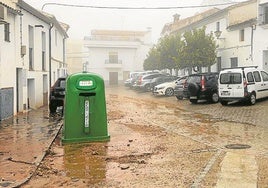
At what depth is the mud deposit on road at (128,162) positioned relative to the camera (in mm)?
6672

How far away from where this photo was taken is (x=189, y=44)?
2914cm

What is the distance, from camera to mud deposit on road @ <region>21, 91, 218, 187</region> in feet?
21.9

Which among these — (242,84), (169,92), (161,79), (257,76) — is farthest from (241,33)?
(242,84)

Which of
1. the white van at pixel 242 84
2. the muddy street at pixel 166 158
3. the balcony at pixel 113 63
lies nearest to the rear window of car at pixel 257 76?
the white van at pixel 242 84

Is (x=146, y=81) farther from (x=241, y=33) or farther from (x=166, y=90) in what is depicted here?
(x=241, y=33)

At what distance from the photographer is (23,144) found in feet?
32.8

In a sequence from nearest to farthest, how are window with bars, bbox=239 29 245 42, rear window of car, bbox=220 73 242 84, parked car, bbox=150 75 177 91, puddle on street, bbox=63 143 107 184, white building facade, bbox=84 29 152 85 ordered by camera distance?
puddle on street, bbox=63 143 107 184 → rear window of car, bbox=220 73 242 84 → window with bars, bbox=239 29 245 42 → parked car, bbox=150 75 177 91 → white building facade, bbox=84 29 152 85

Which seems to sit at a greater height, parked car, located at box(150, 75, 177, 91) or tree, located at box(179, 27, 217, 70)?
tree, located at box(179, 27, 217, 70)

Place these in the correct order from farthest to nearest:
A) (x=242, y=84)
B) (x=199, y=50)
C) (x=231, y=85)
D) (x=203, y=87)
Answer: (x=199, y=50) → (x=203, y=87) → (x=231, y=85) → (x=242, y=84)

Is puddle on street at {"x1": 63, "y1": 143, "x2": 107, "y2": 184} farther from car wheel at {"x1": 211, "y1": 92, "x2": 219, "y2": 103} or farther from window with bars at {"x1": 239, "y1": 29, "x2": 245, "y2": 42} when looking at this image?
window with bars at {"x1": 239, "y1": 29, "x2": 245, "y2": 42}

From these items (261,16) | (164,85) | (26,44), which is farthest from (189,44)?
(26,44)

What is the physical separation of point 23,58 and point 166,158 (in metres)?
11.9

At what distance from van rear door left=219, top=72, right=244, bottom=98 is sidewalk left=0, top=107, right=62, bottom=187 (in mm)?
8135

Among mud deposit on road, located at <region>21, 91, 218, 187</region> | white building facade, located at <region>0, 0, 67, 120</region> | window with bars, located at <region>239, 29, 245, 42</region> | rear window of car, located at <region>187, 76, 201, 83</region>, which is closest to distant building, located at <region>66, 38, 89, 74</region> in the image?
window with bars, located at <region>239, 29, 245, 42</region>
